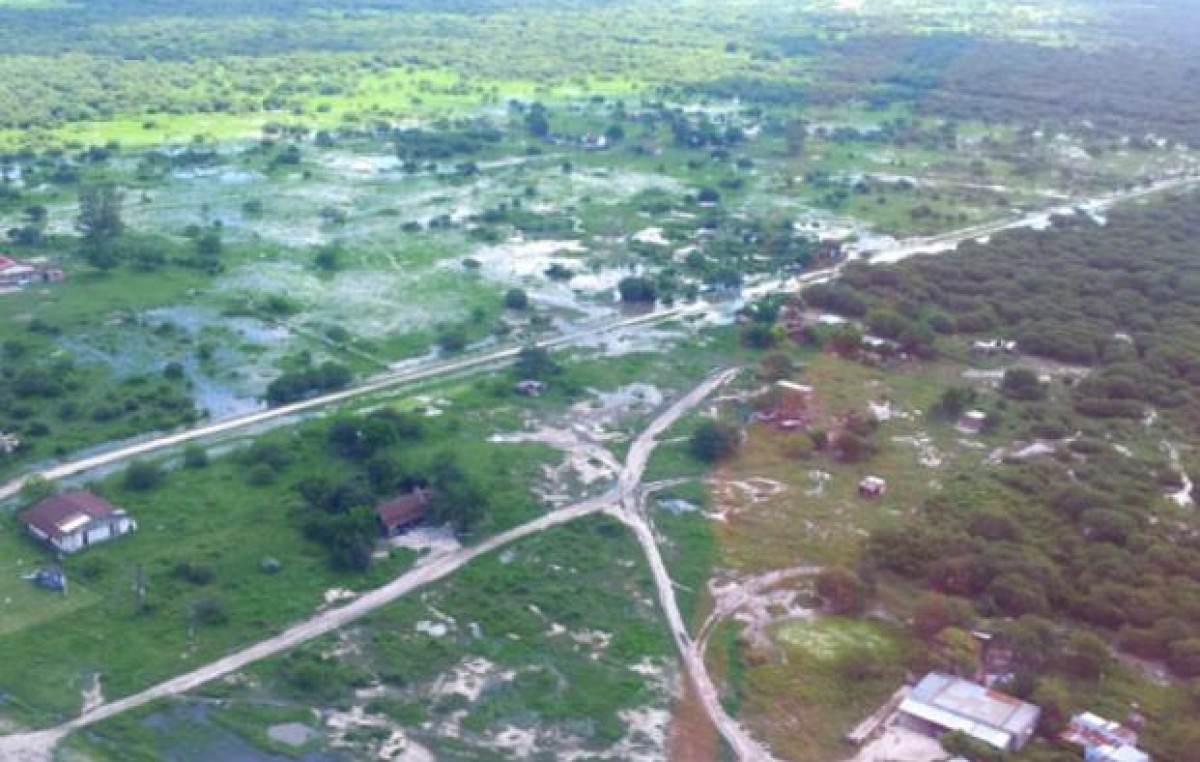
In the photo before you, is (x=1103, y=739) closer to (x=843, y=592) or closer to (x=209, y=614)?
(x=843, y=592)

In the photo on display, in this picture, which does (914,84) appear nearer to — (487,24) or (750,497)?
(487,24)

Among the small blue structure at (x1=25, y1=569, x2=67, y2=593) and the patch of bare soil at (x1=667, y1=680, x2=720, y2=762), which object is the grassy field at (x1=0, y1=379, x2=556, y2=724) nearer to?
the small blue structure at (x1=25, y1=569, x2=67, y2=593)

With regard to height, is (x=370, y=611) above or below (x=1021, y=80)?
below

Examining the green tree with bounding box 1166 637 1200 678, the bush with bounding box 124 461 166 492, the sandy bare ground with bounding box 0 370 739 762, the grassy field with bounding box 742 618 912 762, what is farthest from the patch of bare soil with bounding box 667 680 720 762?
the bush with bounding box 124 461 166 492

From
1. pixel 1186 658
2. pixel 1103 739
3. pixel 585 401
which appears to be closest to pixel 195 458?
pixel 585 401

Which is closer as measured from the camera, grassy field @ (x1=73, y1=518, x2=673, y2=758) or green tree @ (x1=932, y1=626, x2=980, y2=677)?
grassy field @ (x1=73, y1=518, x2=673, y2=758)

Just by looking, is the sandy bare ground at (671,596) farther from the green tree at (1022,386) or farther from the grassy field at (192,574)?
the green tree at (1022,386)
